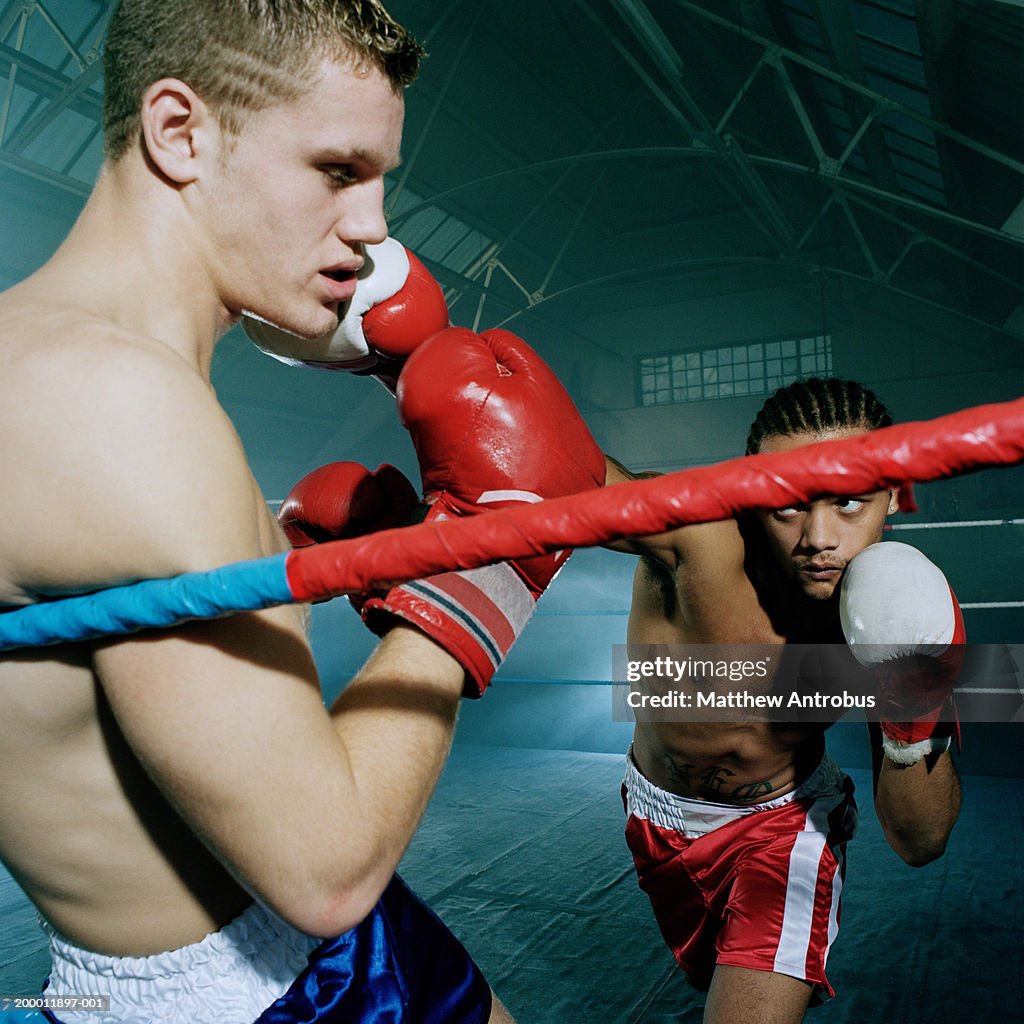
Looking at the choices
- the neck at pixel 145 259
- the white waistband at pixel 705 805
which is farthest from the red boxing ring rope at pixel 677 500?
the white waistband at pixel 705 805

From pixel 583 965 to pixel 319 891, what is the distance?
76.8 inches

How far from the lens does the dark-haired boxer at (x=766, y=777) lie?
1.36 meters

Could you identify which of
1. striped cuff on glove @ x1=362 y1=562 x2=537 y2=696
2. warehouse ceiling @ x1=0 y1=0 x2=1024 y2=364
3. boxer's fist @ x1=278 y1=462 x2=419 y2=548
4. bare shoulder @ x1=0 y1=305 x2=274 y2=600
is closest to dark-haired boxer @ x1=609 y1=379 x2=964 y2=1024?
boxer's fist @ x1=278 y1=462 x2=419 y2=548

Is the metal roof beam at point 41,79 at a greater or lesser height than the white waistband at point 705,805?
greater

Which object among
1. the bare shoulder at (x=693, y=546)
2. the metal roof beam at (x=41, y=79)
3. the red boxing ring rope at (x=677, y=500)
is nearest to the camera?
the red boxing ring rope at (x=677, y=500)

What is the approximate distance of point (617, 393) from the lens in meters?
10.0

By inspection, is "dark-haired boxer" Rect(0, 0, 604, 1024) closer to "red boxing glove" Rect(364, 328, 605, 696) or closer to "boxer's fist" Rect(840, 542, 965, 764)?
"red boxing glove" Rect(364, 328, 605, 696)

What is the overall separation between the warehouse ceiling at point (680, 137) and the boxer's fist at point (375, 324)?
114 inches

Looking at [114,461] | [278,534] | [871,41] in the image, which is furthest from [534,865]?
[871,41]

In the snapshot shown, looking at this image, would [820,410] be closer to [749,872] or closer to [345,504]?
[749,872]

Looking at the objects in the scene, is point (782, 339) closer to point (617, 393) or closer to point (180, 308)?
A: point (617, 393)

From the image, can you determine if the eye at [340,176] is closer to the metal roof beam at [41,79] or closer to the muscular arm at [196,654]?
the muscular arm at [196,654]

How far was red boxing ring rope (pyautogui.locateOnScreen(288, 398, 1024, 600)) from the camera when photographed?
42cm

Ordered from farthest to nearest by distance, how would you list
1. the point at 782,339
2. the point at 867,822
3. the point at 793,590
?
the point at 782,339
the point at 867,822
the point at 793,590
